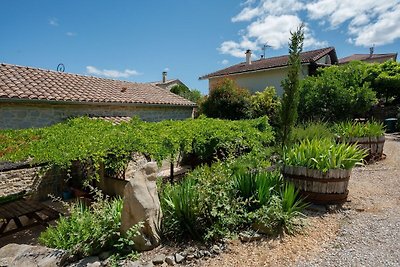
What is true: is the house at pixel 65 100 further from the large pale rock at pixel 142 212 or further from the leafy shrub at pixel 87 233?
the large pale rock at pixel 142 212

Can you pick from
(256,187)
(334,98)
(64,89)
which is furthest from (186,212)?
(334,98)

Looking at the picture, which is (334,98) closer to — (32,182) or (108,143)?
(108,143)

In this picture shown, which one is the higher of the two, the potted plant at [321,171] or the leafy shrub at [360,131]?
the leafy shrub at [360,131]

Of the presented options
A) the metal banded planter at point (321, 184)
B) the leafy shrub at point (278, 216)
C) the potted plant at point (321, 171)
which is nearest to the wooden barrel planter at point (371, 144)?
the potted plant at point (321, 171)

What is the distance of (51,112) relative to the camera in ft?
36.3

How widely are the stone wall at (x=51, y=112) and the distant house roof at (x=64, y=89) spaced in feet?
1.28

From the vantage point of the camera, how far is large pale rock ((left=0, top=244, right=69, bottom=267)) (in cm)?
389

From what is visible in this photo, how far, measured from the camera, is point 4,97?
363 inches

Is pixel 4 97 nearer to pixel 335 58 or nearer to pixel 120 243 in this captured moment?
pixel 120 243

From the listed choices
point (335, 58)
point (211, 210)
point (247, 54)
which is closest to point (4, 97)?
point (211, 210)

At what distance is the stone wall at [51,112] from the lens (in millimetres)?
9781

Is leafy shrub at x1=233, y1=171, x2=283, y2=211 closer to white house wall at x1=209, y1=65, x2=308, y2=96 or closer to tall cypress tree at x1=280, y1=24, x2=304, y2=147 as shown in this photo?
tall cypress tree at x1=280, y1=24, x2=304, y2=147

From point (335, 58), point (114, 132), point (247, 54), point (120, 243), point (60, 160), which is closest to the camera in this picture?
point (120, 243)

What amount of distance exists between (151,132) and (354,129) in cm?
754
